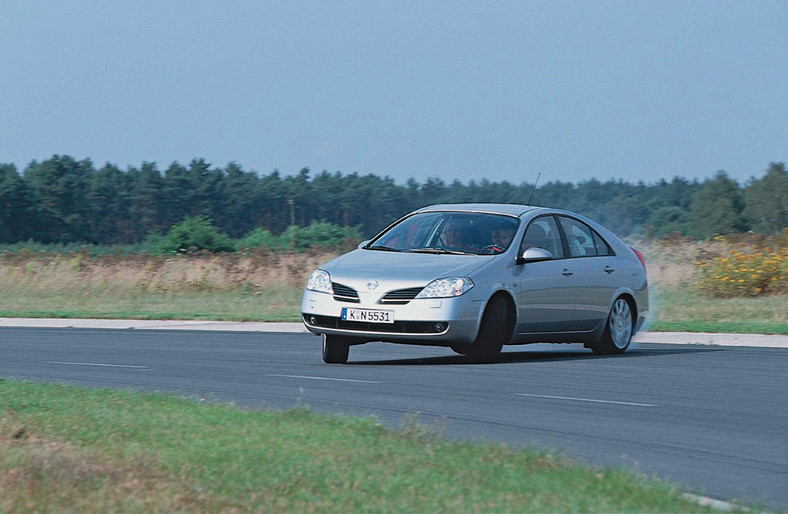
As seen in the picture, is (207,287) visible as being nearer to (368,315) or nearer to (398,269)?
(398,269)

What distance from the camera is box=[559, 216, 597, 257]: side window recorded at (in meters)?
14.2

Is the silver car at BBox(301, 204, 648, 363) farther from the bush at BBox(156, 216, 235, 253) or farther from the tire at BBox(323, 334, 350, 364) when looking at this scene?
the bush at BBox(156, 216, 235, 253)

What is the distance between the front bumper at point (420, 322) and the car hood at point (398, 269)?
18 cm

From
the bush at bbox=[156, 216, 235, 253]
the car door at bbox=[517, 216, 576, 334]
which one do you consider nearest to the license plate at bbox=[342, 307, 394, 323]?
the car door at bbox=[517, 216, 576, 334]

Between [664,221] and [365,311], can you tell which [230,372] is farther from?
[664,221]

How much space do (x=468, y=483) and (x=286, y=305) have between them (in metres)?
23.5

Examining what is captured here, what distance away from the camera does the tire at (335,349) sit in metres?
13.1

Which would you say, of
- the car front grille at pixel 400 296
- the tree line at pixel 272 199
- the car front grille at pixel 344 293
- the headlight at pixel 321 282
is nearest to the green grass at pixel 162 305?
the headlight at pixel 321 282

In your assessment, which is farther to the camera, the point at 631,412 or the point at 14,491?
the point at 631,412

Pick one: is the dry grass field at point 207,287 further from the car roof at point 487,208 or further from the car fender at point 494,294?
the car fender at point 494,294

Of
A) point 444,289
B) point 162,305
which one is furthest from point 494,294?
point 162,305

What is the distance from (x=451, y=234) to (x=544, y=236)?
119 centimetres

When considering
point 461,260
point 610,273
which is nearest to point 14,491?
point 461,260

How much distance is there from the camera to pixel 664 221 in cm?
11244
